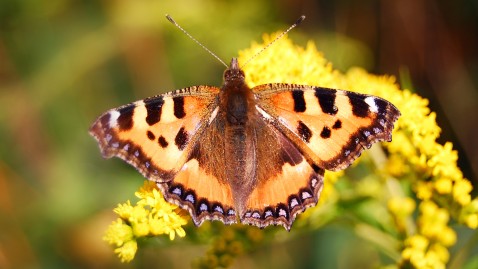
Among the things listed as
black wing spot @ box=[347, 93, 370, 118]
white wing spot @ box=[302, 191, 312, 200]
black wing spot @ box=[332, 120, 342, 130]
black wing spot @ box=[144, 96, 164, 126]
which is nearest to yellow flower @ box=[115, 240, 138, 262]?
black wing spot @ box=[144, 96, 164, 126]

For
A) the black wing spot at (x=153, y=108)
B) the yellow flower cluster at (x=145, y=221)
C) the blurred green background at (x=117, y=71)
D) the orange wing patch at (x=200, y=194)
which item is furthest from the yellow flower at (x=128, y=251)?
the blurred green background at (x=117, y=71)

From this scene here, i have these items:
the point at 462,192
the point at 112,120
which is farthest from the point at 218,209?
the point at 462,192

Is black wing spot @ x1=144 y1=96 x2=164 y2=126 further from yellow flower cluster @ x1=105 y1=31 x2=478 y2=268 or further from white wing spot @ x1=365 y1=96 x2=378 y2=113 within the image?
white wing spot @ x1=365 y1=96 x2=378 y2=113

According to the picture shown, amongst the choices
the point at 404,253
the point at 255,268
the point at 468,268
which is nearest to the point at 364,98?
the point at 404,253

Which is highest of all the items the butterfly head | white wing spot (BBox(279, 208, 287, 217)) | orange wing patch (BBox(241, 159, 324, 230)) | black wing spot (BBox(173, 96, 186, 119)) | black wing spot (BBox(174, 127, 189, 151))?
the butterfly head

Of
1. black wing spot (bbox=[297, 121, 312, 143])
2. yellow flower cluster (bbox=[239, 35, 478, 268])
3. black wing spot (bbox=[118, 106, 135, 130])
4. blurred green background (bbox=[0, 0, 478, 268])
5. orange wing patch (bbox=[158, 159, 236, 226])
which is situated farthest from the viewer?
blurred green background (bbox=[0, 0, 478, 268])

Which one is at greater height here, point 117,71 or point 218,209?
point 117,71

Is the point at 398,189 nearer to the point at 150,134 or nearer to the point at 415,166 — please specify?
the point at 415,166
